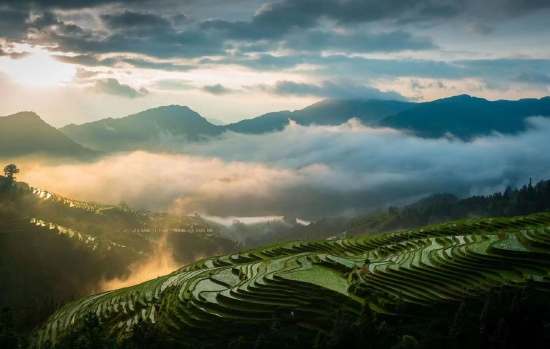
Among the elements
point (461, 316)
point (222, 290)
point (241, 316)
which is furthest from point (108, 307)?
point (461, 316)

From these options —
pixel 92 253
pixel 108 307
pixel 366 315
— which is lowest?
pixel 92 253

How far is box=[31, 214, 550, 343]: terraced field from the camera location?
52.0m

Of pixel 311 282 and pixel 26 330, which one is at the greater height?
pixel 311 282

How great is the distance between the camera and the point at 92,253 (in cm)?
18950

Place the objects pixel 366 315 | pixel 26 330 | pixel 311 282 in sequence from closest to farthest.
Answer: pixel 366 315 < pixel 311 282 < pixel 26 330

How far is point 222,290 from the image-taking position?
63625 millimetres

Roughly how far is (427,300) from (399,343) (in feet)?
30.4

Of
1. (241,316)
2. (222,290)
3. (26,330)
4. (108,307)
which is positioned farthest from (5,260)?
(241,316)

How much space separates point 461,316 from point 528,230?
30403 millimetres

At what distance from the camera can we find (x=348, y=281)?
2331 inches

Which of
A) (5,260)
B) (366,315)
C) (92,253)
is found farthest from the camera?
(92,253)

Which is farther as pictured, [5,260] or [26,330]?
[5,260]

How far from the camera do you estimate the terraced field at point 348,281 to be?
51969 millimetres

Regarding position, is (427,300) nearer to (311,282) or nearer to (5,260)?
(311,282)
